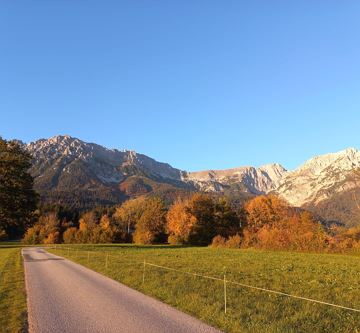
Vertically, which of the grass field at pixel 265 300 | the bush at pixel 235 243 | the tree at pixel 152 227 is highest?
the tree at pixel 152 227

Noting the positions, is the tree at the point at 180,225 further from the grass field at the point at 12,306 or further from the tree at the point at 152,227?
the grass field at the point at 12,306

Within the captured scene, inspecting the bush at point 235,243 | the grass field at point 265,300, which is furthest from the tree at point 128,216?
the grass field at point 265,300

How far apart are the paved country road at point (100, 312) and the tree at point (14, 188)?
1184 inches

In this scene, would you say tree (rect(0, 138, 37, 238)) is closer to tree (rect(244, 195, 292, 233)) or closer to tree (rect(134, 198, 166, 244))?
tree (rect(134, 198, 166, 244))

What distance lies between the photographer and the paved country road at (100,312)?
470 inches

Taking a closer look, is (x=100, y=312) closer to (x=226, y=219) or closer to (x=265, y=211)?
(x=226, y=219)

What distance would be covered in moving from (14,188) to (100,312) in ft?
128

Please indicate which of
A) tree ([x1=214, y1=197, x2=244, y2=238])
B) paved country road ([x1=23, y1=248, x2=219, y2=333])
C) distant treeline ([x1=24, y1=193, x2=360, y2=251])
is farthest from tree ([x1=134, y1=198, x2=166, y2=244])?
paved country road ([x1=23, y1=248, x2=219, y2=333])

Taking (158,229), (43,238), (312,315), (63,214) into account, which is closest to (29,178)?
(312,315)

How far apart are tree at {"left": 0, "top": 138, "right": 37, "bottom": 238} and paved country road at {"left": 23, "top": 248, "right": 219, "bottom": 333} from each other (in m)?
30.1

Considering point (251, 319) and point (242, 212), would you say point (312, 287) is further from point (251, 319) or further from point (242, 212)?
point (242, 212)

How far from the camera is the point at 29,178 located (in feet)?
165

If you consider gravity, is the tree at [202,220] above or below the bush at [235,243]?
above

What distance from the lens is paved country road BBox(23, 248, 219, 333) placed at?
1194 centimetres
